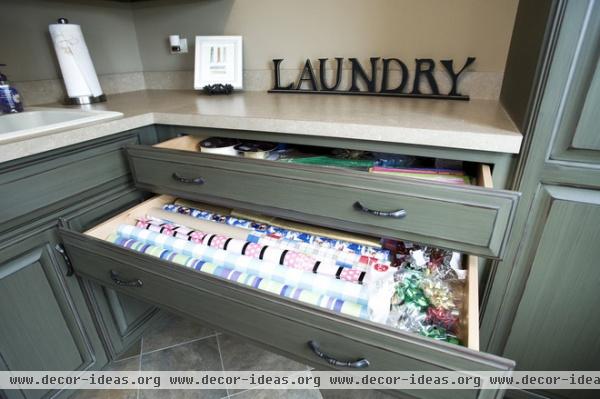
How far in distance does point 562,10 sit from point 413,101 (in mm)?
557

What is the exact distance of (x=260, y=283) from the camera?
2.61 ft

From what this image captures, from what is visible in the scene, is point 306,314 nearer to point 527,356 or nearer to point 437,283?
point 437,283

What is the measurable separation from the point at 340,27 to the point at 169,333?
4.98ft

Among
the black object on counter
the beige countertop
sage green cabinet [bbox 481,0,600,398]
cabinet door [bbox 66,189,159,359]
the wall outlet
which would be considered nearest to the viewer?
sage green cabinet [bbox 481,0,600,398]

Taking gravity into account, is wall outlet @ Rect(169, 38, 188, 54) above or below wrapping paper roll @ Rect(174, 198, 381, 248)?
above

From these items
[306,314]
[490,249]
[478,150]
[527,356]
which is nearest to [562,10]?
[478,150]

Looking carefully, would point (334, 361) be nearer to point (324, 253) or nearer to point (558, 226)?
point (324, 253)

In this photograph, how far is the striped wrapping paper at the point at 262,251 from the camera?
80cm

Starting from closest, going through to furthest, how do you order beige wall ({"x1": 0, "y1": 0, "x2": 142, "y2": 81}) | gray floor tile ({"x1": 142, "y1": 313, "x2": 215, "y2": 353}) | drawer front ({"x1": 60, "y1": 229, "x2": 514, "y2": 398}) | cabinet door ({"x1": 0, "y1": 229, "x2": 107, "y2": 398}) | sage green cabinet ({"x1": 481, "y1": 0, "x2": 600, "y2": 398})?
drawer front ({"x1": 60, "y1": 229, "x2": 514, "y2": 398})
sage green cabinet ({"x1": 481, "y1": 0, "x2": 600, "y2": 398})
cabinet door ({"x1": 0, "y1": 229, "x2": 107, "y2": 398})
beige wall ({"x1": 0, "y1": 0, "x2": 142, "y2": 81})
gray floor tile ({"x1": 142, "y1": 313, "x2": 215, "y2": 353})

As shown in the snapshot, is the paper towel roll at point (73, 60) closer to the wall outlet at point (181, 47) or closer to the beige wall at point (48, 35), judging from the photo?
the beige wall at point (48, 35)

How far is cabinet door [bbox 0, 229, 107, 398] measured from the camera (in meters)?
0.89

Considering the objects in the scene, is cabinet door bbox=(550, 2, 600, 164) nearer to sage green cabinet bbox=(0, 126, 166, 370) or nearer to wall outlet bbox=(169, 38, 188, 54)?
sage green cabinet bbox=(0, 126, 166, 370)

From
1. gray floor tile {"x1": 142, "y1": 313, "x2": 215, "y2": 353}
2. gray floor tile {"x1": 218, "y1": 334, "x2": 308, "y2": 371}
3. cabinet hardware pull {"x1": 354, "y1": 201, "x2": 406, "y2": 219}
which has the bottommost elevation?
gray floor tile {"x1": 218, "y1": 334, "x2": 308, "y2": 371}

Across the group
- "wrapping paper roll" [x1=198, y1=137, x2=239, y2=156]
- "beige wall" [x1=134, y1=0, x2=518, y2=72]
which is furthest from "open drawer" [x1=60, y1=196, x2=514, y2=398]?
"beige wall" [x1=134, y1=0, x2=518, y2=72]
